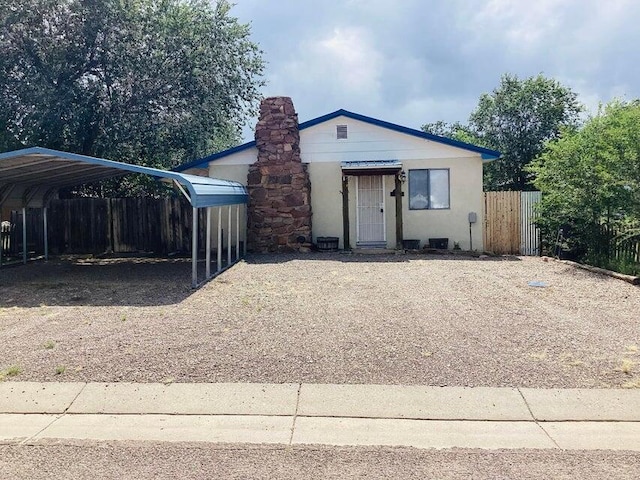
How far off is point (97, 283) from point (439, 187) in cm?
1061

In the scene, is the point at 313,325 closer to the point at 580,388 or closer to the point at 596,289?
the point at 580,388

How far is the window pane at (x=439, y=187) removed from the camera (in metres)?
16.9

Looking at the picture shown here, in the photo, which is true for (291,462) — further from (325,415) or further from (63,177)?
(63,177)

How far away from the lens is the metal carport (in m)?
10.3

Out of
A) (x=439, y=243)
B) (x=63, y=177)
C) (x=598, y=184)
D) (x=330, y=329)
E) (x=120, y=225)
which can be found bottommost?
(x=330, y=329)

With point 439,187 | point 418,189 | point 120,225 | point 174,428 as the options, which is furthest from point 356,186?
point 174,428

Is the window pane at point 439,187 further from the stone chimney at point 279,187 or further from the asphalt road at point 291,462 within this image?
the asphalt road at point 291,462

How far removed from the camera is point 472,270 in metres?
12.9

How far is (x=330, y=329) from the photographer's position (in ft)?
23.3

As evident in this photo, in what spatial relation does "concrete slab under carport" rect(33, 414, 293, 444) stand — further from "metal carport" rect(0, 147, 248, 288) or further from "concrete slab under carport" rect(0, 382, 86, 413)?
"metal carport" rect(0, 147, 248, 288)

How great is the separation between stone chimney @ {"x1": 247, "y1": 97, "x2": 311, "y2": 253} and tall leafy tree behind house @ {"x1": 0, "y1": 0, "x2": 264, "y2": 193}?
3.58 metres

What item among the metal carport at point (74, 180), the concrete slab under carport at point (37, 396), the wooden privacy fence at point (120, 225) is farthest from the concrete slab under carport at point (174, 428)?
the wooden privacy fence at point (120, 225)

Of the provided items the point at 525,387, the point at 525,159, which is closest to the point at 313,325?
the point at 525,387

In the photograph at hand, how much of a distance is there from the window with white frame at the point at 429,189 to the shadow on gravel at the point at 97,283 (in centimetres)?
722
